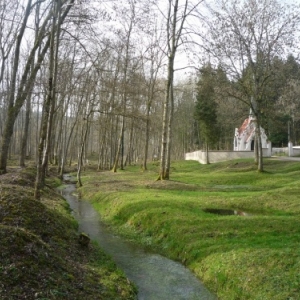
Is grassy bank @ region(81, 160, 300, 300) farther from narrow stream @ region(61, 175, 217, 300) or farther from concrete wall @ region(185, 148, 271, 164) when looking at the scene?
concrete wall @ region(185, 148, 271, 164)

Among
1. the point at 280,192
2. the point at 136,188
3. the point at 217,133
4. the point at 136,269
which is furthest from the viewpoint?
the point at 217,133

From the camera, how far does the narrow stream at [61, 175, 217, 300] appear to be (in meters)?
8.98

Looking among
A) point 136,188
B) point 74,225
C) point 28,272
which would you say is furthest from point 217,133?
point 28,272

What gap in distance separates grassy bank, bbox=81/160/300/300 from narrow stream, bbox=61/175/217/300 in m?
0.39

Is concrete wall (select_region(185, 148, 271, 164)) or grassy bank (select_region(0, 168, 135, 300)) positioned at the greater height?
concrete wall (select_region(185, 148, 271, 164))

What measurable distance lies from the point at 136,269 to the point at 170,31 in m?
21.3

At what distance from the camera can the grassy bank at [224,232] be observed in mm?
8797

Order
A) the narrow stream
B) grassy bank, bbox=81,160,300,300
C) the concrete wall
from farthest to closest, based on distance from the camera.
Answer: the concrete wall, the narrow stream, grassy bank, bbox=81,160,300,300

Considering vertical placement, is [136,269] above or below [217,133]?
below

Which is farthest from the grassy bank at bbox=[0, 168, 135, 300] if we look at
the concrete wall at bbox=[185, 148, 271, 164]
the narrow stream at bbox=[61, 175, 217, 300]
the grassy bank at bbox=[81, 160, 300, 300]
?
the concrete wall at bbox=[185, 148, 271, 164]

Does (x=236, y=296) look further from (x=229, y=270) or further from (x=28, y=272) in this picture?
(x=28, y=272)

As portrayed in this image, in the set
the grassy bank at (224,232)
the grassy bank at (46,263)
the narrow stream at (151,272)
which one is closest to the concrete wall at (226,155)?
the grassy bank at (224,232)

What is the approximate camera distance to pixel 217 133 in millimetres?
54719

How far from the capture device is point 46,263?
8.06m
